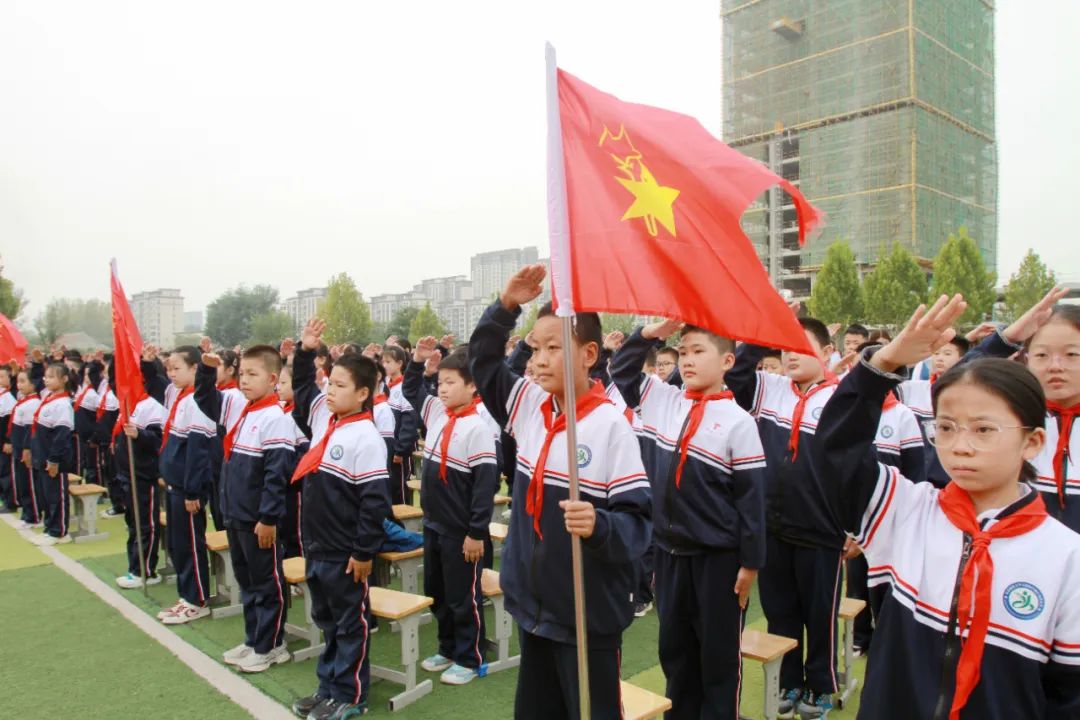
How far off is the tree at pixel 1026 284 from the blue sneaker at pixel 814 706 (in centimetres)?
3523

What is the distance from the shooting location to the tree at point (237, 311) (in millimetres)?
71938

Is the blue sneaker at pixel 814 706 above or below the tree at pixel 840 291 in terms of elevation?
below

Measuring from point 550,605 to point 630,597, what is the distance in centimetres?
32

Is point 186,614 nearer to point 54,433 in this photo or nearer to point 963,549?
point 54,433

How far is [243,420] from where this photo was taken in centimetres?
526

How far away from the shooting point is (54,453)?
8.77 m

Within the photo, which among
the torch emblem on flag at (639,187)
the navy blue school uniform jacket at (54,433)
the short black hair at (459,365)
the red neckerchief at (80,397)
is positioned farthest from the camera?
the red neckerchief at (80,397)

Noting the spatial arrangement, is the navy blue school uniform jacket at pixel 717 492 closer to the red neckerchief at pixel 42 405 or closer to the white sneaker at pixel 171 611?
the white sneaker at pixel 171 611

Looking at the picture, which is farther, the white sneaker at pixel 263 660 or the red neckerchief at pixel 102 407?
the red neckerchief at pixel 102 407

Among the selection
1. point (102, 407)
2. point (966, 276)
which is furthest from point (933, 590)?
point (966, 276)

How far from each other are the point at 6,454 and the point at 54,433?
→ 2611 mm

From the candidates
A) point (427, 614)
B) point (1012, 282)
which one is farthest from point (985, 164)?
point (427, 614)

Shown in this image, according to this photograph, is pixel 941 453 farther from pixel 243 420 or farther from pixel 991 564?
pixel 243 420

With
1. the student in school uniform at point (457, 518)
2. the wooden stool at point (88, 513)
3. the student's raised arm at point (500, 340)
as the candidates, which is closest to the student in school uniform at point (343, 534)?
the student in school uniform at point (457, 518)
